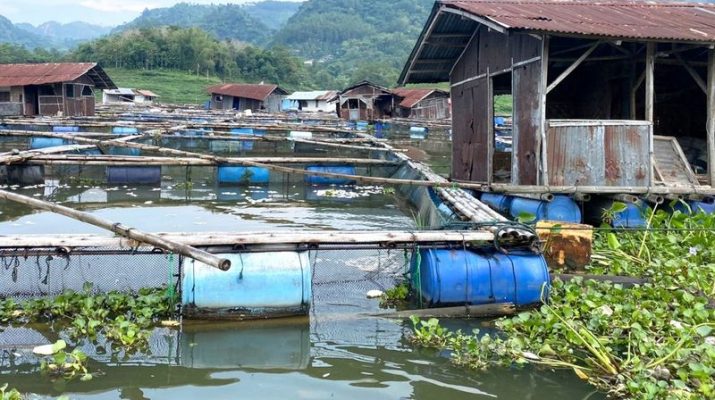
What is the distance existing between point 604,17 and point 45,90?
3190 centimetres

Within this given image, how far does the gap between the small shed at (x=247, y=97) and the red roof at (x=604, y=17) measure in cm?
4361

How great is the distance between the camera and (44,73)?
3391cm

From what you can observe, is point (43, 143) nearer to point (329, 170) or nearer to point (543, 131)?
point (329, 170)

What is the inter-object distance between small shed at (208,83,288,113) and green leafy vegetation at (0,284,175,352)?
48.4m

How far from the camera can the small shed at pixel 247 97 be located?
177 ft

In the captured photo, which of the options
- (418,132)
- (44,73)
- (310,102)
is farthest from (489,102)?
(310,102)

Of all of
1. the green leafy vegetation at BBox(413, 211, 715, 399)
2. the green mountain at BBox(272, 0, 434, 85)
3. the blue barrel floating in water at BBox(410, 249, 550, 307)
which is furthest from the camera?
the green mountain at BBox(272, 0, 434, 85)

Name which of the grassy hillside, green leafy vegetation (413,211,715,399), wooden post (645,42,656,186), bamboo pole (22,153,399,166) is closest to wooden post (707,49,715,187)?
wooden post (645,42,656,186)

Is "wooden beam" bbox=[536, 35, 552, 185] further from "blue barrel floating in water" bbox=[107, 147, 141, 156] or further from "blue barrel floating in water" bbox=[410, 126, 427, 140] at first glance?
"blue barrel floating in water" bbox=[410, 126, 427, 140]

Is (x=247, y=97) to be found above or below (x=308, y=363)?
above

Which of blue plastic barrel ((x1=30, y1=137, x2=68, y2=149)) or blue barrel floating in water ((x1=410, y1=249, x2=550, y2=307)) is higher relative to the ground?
blue plastic barrel ((x1=30, y1=137, x2=68, y2=149))

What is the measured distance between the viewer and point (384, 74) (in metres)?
89.5

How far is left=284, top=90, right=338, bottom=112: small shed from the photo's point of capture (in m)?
61.3

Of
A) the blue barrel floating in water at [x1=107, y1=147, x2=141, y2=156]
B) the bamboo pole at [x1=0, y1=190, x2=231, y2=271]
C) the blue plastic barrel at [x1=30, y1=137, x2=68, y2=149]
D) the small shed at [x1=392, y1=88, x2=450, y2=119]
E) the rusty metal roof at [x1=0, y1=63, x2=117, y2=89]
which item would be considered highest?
the rusty metal roof at [x1=0, y1=63, x2=117, y2=89]
